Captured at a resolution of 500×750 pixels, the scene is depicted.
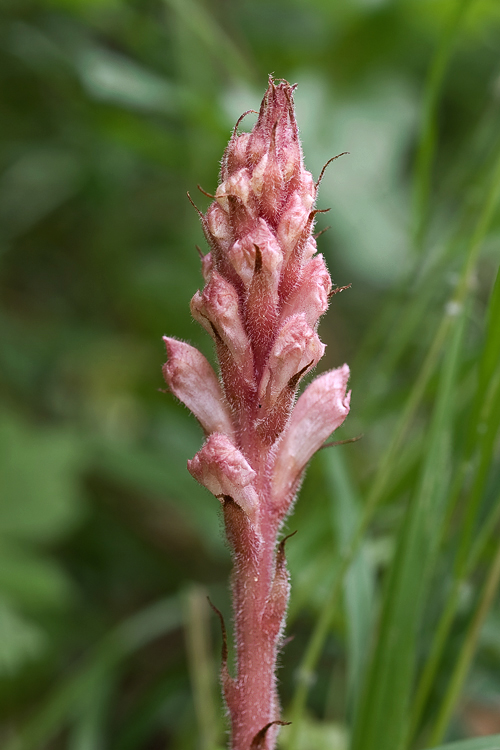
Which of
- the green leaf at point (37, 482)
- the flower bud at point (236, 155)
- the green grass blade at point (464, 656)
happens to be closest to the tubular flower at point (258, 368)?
the flower bud at point (236, 155)

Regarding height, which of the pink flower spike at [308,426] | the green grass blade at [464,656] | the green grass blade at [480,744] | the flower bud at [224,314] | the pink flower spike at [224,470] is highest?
the flower bud at [224,314]

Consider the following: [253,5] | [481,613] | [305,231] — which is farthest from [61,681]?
[253,5]

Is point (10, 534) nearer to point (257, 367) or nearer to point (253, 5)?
point (257, 367)

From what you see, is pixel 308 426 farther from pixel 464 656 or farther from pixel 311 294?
pixel 464 656

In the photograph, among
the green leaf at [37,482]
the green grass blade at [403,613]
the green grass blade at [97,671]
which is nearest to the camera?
the green grass blade at [403,613]

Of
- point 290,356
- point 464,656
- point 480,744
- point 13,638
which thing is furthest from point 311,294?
point 13,638

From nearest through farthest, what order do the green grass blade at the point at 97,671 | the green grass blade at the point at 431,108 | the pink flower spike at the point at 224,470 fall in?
the pink flower spike at the point at 224,470, the green grass blade at the point at 431,108, the green grass blade at the point at 97,671

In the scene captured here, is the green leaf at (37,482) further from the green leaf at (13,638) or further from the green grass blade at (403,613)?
the green grass blade at (403,613)

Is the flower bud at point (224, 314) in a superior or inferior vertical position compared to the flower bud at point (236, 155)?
inferior
